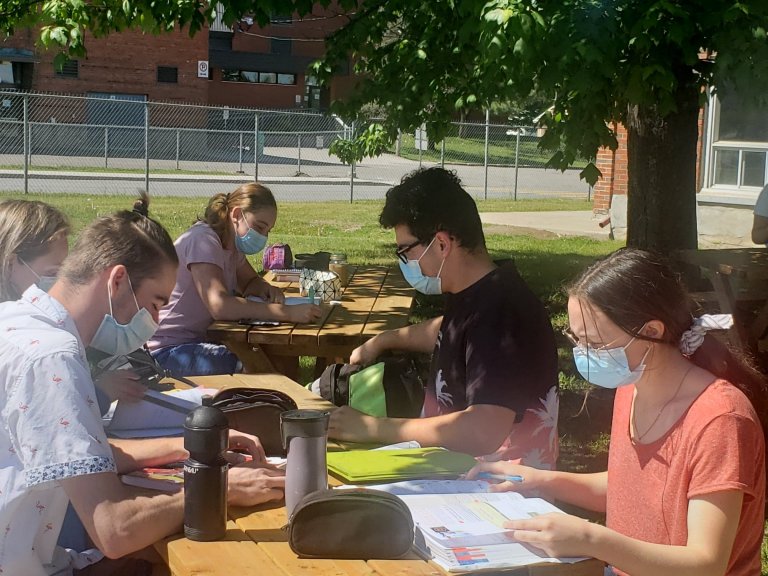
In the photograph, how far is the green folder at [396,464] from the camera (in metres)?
2.55

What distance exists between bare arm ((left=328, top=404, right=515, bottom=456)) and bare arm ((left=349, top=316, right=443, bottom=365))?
1.16m

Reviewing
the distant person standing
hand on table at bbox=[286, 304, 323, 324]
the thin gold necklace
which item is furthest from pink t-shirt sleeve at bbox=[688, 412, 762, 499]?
the distant person standing

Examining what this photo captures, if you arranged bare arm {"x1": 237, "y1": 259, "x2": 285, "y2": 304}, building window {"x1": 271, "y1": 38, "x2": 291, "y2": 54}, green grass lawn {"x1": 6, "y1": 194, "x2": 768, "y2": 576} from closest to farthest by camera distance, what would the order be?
bare arm {"x1": 237, "y1": 259, "x2": 285, "y2": 304}, green grass lawn {"x1": 6, "y1": 194, "x2": 768, "y2": 576}, building window {"x1": 271, "y1": 38, "x2": 291, "y2": 54}

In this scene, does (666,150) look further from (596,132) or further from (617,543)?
(617,543)

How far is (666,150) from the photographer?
7.66 m

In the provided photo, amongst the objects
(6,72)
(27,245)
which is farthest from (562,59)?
(6,72)

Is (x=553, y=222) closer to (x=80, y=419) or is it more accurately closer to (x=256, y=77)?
(x=80, y=419)

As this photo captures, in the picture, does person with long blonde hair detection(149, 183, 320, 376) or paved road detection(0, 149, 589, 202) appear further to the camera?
paved road detection(0, 149, 589, 202)

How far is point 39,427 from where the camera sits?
2172 millimetres

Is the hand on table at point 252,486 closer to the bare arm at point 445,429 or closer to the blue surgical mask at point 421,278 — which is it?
the bare arm at point 445,429

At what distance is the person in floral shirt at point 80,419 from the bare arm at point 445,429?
1.34ft

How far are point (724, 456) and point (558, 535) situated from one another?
0.41 metres

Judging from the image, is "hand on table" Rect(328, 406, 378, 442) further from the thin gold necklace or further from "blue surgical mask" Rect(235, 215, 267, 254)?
"blue surgical mask" Rect(235, 215, 267, 254)

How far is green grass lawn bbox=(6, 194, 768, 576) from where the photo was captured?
6.28m
